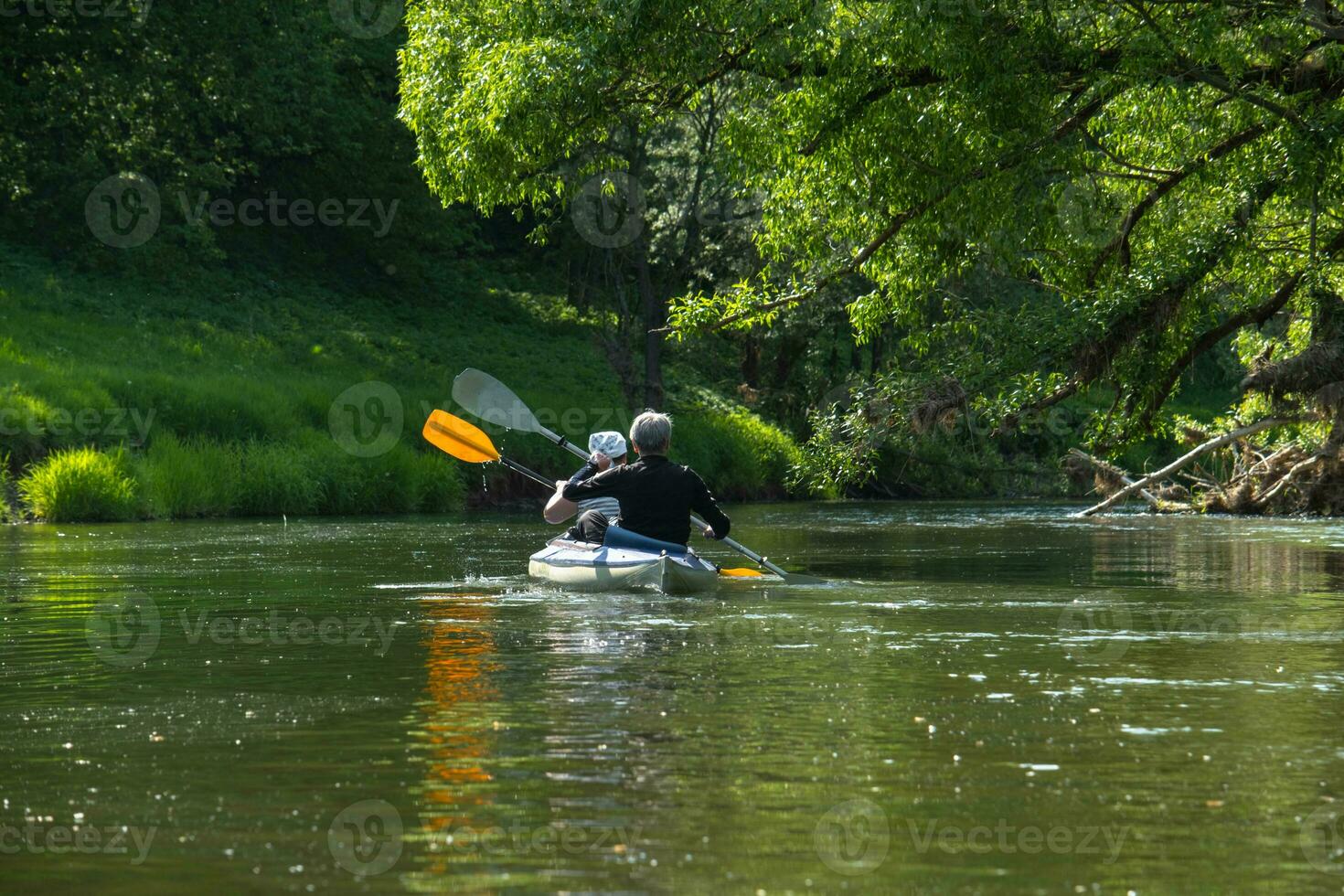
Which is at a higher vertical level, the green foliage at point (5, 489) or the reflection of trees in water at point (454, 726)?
the green foliage at point (5, 489)

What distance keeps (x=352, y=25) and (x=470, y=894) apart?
3847 cm

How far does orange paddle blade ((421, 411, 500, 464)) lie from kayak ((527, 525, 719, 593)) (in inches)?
146

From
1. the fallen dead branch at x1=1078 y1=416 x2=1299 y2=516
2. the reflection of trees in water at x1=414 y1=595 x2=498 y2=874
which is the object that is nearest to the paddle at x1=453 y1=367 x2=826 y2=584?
the reflection of trees in water at x1=414 y1=595 x2=498 y2=874

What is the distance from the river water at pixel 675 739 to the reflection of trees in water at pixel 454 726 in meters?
0.02

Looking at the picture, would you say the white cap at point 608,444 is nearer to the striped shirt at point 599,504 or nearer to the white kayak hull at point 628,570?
the striped shirt at point 599,504

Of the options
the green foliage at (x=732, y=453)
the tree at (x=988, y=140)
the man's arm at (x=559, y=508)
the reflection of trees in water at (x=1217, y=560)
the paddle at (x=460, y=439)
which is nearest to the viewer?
the reflection of trees in water at (x=1217, y=560)

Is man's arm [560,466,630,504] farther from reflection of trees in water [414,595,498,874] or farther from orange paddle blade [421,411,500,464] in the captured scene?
orange paddle blade [421,411,500,464]

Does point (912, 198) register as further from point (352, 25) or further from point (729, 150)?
point (352, 25)

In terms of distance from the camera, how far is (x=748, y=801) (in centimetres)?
525

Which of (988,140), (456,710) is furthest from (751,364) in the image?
(456,710)

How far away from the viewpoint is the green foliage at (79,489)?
74.1 ft

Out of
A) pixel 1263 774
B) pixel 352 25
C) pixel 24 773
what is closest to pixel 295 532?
pixel 24 773

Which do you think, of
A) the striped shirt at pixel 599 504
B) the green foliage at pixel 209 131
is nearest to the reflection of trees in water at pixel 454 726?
the striped shirt at pixel 599 504

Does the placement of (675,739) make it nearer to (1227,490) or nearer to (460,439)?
(460,439)
